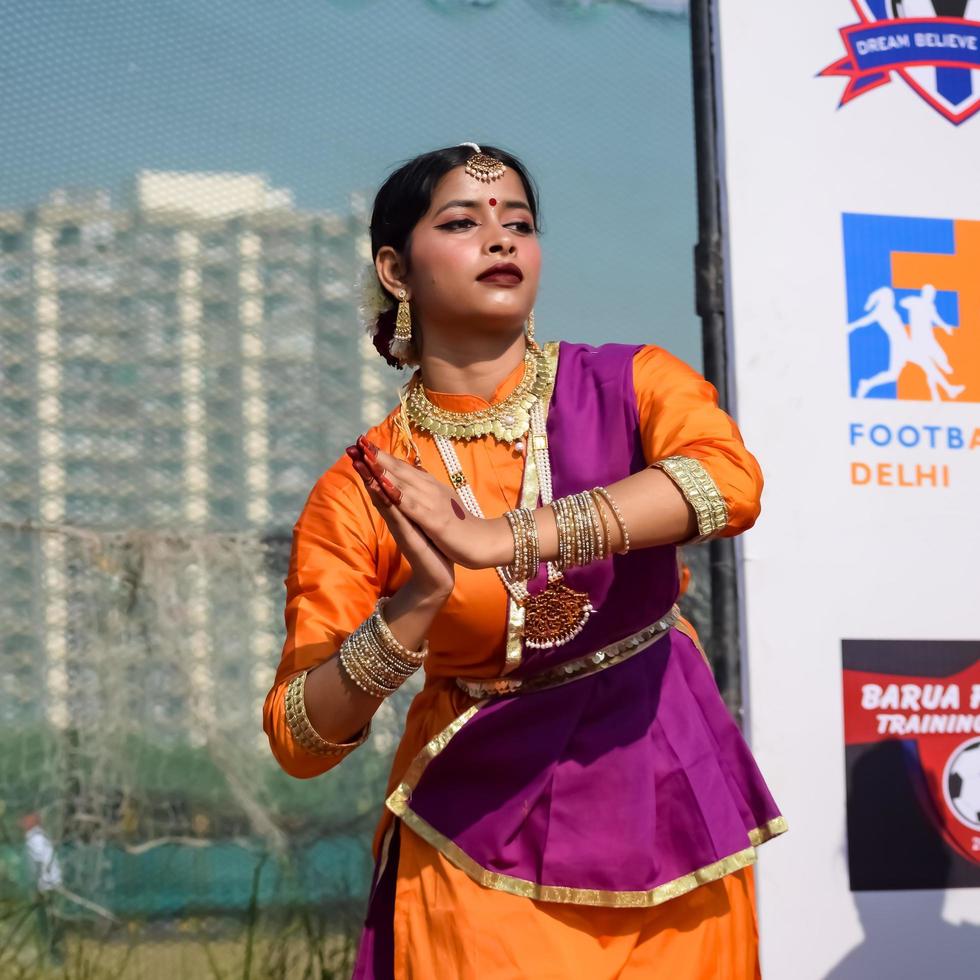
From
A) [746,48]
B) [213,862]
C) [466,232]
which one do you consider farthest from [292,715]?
[746,48]

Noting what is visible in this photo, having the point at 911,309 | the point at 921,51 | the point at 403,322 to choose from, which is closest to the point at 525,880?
the point at 403,322

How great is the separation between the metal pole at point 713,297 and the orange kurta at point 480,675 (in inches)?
59.1

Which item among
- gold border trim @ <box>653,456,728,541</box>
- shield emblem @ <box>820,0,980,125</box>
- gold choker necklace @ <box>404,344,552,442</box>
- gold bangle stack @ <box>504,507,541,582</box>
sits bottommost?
gold bangle stack @ <box>504,507,541,582</box>

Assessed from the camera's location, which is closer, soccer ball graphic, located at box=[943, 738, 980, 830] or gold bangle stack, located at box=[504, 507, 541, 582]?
gold bangle stack, located at box=[504, 507, 541, 582]

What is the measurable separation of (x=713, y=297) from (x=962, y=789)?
4.54ft

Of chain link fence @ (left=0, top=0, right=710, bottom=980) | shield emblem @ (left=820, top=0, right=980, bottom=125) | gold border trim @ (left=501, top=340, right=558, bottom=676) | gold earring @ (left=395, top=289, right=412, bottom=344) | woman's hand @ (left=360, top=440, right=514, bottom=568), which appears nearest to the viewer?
woman's hand @ (left=360, top=440, right=514, bottom=568)

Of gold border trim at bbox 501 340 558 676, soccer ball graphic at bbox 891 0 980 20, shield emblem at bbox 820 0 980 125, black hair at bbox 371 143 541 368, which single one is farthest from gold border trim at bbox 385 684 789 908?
soccer ball graphic at bbox 891 0 980 20

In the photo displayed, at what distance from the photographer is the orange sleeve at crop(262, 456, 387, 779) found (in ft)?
6.77

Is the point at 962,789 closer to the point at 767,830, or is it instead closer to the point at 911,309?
the point at 911,309

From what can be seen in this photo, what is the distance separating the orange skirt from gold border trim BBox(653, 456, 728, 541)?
2.01 feet

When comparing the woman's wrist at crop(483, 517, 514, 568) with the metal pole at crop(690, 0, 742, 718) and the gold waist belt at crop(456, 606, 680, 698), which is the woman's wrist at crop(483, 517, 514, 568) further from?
the metal pole at crop(690, 0, 742, 718)

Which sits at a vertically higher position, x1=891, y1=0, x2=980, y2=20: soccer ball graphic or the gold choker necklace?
x1=891, y1=0, x2=980, y2=20: soccer ball graphic

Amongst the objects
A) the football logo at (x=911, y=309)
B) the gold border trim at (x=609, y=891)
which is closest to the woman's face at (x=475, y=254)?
the gold border trim at (x=609, y=891)

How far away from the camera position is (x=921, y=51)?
3.88 meters
